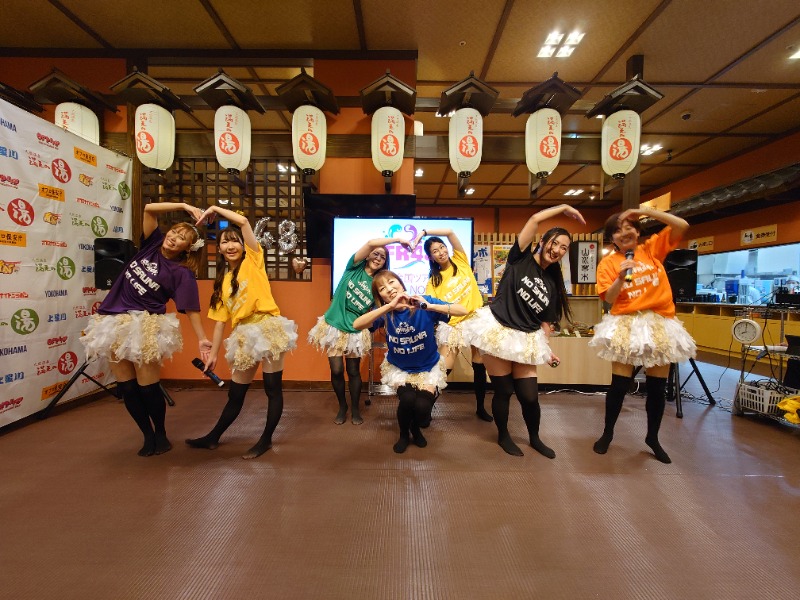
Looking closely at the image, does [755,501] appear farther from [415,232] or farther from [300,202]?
[300,202]

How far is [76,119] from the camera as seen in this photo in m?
3.76

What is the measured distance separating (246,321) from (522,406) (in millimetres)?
2107

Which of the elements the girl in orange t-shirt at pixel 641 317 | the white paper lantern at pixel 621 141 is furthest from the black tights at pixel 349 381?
the white paper lantern at pixel 621 141

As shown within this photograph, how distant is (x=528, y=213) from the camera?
10719 mm

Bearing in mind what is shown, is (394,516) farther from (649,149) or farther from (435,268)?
(649,149)

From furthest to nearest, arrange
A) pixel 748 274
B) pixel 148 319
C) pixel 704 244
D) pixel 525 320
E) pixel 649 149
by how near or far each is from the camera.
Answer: pixel 704 244 → pixel 748 274 → pixel 649 149 → pixel 525 320 → pixel 148 319

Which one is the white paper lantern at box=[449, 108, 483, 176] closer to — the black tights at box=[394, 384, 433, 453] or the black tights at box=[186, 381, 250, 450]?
the black tights at box=[394, 384, 433, 453]

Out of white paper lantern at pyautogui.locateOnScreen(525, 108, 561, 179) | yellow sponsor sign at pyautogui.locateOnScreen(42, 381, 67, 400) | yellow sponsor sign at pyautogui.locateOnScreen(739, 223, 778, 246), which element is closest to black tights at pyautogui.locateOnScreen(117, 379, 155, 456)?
yellow sponsor sign at pyautogui.locateOnScreen(42, 381, 67, 400)

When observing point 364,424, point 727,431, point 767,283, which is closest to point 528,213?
point 767,283

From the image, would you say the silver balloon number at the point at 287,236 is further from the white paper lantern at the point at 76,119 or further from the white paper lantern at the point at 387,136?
the white paper lantern at the point at 76,119

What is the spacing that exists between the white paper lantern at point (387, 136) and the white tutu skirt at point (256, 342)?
6.96 feet

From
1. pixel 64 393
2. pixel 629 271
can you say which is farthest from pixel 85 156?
pixel 629 271

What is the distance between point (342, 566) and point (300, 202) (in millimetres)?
3770

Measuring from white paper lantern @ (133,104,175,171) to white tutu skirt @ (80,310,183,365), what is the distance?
2.11 metres
